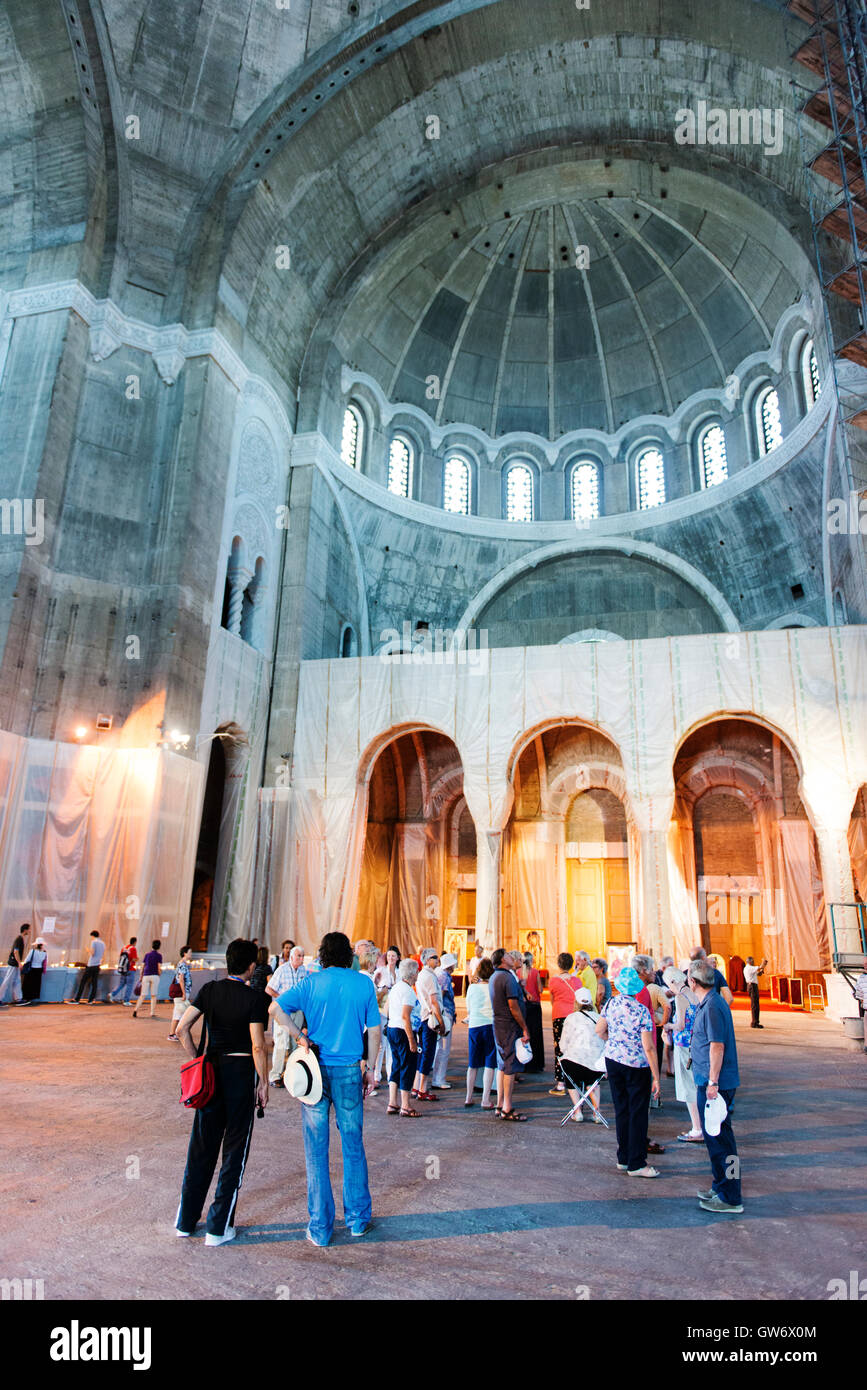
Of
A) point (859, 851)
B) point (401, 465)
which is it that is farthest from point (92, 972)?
point (401, 465)

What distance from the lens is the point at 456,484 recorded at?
2888 centimetres

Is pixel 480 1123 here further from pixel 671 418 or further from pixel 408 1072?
pixel 671 418

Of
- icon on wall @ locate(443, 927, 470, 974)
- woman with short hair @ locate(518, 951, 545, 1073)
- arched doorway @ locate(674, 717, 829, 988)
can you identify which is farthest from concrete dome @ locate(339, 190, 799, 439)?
woman with short hair @ locate(518, 951, 545, 1073)

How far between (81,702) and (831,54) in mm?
20539

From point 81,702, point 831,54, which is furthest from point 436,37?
point 81,702

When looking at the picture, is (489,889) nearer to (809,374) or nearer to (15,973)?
(15,973)

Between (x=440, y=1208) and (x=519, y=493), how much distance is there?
26.4 meters

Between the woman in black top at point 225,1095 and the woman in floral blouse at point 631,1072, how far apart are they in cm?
250

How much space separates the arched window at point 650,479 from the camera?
90.5 feet

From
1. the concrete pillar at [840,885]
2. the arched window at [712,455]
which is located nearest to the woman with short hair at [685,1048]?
the concrete pillar at [840,885]

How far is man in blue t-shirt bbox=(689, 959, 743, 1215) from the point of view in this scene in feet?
16.0

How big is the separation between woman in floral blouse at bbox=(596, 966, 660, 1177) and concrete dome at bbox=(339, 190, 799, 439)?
23.2 m

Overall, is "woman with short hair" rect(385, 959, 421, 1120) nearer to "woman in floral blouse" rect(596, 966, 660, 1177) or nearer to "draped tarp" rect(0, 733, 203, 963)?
"woman in floral blouse" rect(596, 966, 660, 1177)

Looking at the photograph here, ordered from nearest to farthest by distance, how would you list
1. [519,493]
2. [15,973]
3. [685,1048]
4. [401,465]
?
1. [685,1048]
2. [15,973]
3. [401,465]
4. [519,493]
